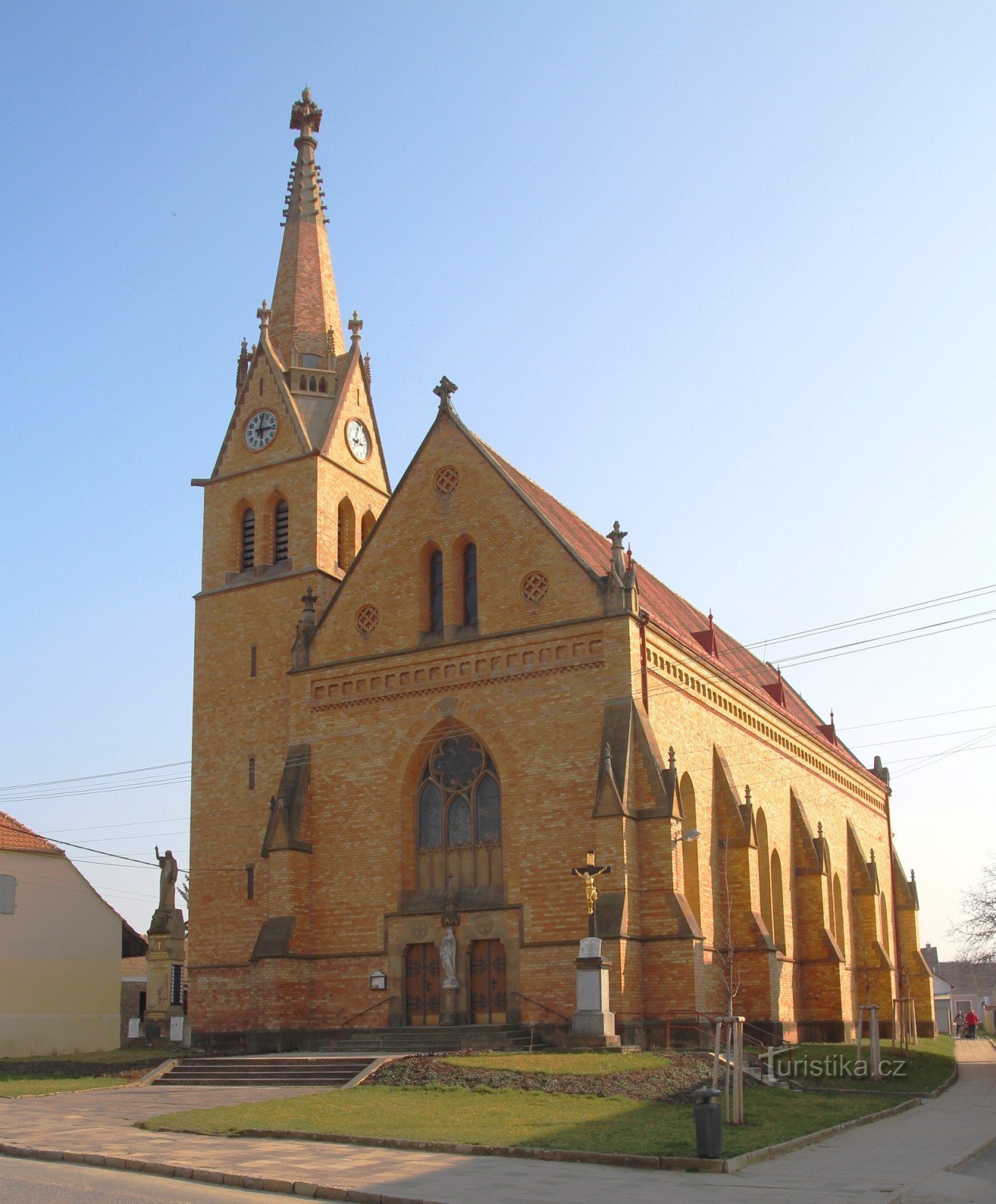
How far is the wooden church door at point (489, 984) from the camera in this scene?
31.5 meters

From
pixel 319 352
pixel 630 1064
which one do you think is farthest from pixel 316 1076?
pixel 319 352

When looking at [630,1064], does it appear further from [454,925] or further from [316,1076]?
[454,925]

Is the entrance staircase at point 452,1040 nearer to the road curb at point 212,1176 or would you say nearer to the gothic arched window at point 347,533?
the road curb at point 212,1176

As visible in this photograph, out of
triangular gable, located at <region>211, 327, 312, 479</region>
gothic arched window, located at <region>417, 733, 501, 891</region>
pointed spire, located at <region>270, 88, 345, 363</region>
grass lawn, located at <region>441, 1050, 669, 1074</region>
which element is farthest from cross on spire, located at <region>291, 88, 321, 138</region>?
grass lawn, located at <region>441, 1050, 669, 1074</region>

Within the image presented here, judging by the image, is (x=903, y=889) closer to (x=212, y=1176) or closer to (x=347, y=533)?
(x=347, y=533)

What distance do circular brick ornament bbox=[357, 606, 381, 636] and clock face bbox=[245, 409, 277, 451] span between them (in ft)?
31.1

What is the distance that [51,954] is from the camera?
1813 inches

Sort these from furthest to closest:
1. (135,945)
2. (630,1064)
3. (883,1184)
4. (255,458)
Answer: (135,945)
(255,458)
(630,1064)
(883,1184)

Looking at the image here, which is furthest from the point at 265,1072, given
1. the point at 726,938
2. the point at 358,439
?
the point at 358,439

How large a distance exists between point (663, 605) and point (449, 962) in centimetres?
1523

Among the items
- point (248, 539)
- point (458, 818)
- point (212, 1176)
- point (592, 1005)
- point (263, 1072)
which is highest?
point (248, 539)

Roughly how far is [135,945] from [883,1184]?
43.5 meters

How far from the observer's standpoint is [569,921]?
101 feet

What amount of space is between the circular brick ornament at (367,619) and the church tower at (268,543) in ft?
5.89
